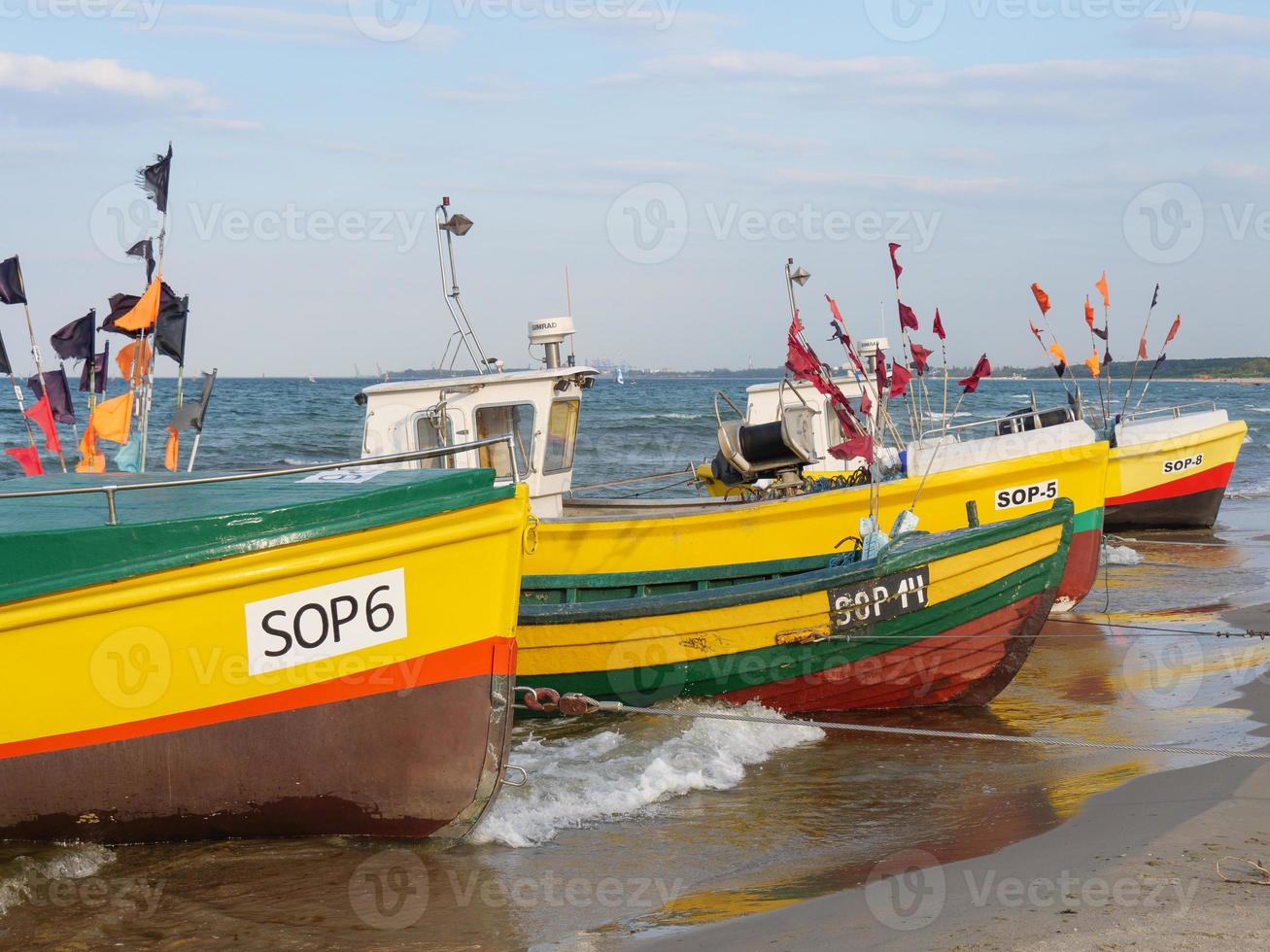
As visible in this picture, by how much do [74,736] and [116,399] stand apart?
11.0ft

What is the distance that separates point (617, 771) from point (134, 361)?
165 inches

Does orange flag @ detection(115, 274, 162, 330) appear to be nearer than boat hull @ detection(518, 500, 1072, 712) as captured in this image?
Yes

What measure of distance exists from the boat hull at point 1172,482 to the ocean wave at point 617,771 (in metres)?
12.6

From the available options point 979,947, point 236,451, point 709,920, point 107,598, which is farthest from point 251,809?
point 236,451

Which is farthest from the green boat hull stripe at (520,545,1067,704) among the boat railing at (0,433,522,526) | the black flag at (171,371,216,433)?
the boat railing at (0,433,522,526)

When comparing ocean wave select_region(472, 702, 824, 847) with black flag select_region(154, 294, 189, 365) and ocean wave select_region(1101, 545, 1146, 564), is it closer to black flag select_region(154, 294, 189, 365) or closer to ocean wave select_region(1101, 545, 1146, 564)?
black flag select_region(154, 294, 189, 365)

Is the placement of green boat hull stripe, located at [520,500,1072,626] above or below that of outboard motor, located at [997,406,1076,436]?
below

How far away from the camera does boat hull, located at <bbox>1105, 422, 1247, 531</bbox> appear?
19.9 metres

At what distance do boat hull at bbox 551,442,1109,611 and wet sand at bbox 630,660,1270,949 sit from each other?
4.41 metres

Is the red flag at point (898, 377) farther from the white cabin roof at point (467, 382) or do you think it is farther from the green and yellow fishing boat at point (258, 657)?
the green and yellow fishing boat at point (258, 657)

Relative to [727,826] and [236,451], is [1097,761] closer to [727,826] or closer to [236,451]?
[727,826]

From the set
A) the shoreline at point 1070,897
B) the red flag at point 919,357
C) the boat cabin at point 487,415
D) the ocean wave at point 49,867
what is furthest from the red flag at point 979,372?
the ocean wave at point 49,867

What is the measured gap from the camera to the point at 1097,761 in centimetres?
782

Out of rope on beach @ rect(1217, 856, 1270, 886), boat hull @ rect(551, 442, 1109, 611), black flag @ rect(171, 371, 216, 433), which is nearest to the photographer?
rope on beach @ rect(1217, 856, 1270, 886)
